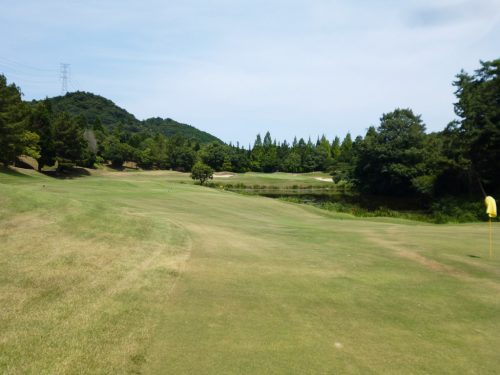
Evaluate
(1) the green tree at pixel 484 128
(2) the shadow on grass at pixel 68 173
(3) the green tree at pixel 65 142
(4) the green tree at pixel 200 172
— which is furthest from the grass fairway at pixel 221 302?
(4) the green tree at pixel 200 172

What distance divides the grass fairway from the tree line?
133ft

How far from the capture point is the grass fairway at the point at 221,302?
5.83 meters

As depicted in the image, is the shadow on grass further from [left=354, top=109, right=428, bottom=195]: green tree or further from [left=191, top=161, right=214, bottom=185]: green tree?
[left=354, top=109, right=428, bottom=195]: green tree

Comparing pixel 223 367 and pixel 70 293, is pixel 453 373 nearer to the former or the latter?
pixel 223 367

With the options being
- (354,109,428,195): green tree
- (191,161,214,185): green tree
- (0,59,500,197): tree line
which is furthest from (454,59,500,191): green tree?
(191,161,214,185): green tree

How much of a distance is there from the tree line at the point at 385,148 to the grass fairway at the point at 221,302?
4045 cm

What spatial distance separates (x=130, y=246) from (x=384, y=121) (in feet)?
246

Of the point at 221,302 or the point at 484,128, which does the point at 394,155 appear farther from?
the point at 221,302

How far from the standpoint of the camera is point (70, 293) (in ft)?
25.3

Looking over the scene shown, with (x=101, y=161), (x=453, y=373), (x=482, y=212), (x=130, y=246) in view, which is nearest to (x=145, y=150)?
(x=101, y=161)

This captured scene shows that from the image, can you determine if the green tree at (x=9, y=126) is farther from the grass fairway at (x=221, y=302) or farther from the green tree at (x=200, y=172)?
the grass fairway at (x=221, y=302)

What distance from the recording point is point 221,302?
8219 mm

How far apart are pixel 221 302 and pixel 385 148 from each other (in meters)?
70.5

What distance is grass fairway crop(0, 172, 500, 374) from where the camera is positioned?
5.83 m
